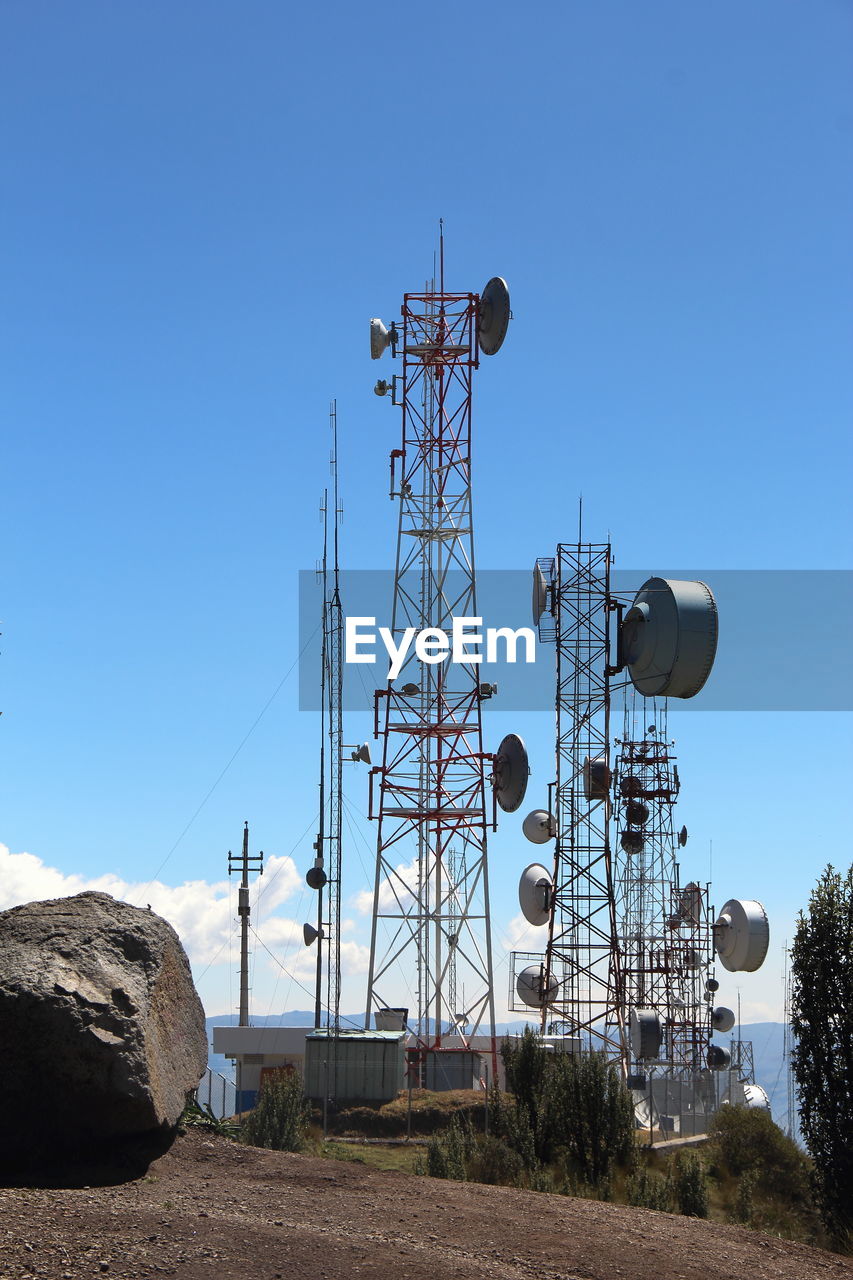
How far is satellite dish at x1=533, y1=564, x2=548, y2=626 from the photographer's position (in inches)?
1262

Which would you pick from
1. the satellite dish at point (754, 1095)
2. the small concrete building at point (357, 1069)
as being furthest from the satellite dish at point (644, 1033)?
the satellite dish at point (754, 1095)

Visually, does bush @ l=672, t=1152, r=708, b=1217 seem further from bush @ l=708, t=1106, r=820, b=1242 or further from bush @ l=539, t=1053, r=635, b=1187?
bush @ l=539, t=1053, r=635, b=1187

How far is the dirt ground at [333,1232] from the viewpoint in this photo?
10094 millimetres

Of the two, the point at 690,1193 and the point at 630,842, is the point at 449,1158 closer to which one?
the point at 690,1193

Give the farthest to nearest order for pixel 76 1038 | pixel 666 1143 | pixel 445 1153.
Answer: pixel 666 1143 → pixel 445 1153 → pixel 76 1038

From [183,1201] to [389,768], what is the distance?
2080 centimetres

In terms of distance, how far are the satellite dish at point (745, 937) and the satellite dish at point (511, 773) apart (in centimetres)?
1416

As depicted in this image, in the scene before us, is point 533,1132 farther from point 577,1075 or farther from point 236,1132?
point 236,1132

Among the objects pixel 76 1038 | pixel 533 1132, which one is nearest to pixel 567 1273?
pixel 76 1038

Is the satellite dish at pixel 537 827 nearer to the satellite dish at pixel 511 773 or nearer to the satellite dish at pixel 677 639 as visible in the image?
the satellite dish at pixel 511 773

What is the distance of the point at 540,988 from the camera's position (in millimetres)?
31891

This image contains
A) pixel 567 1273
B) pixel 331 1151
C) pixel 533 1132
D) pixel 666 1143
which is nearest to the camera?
pixel 567 1273

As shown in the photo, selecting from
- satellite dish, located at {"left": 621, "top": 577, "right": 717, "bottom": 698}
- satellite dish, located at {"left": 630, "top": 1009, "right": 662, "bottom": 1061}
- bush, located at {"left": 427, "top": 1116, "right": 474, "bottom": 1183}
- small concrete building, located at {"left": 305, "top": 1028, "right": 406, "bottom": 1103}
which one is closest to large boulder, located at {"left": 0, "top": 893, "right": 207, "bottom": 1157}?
bush, located at {"left": 427, "top": 1116, "right": 474, "bottom": 1183}

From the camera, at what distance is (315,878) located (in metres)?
35.7
